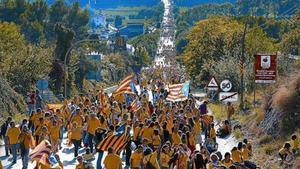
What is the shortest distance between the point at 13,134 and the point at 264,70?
12188 millimetres

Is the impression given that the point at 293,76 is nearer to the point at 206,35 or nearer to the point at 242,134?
the point at 242,134

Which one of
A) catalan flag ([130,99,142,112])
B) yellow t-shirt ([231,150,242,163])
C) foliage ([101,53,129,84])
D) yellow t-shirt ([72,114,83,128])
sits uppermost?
yellow t-shirt ([72,114,83,128])

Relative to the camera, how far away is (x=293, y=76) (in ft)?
91.8

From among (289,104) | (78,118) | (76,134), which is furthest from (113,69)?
(76,134)

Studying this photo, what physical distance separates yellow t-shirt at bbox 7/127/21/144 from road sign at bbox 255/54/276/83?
462 inches

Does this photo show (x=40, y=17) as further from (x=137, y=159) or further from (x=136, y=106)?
(x=137, y=159)

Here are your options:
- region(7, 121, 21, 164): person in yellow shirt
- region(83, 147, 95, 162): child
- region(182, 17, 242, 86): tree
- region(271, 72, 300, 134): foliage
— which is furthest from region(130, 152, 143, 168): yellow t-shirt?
region(182, 17, 242, 86): tree

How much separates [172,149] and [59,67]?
3781cm

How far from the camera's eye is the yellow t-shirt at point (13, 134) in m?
21.6

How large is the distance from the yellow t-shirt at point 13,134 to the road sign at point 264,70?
38.5ft

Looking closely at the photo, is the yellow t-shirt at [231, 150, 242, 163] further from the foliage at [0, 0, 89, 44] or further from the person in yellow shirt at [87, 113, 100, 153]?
the foliage at [0, 0, 89, 44]

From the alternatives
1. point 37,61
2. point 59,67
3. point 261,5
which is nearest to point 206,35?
point 59,67

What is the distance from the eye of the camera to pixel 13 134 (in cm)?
2164

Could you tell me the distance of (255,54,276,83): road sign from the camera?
28.9m
